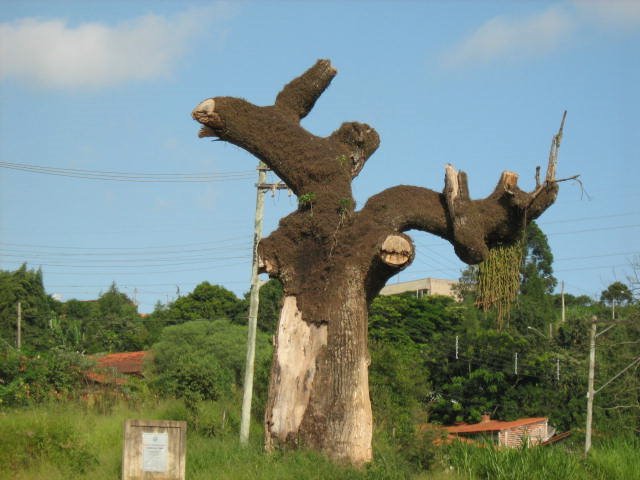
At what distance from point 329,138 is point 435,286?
248 ft

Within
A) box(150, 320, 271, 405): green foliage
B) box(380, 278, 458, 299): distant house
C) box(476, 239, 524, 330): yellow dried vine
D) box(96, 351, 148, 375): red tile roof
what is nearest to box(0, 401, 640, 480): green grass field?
box(476, 239, 524, 330): yellow dried vine

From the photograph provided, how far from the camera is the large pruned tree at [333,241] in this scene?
12094mm

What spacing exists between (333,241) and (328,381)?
1.87 meters

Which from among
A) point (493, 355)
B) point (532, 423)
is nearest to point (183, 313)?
point (493, 355)

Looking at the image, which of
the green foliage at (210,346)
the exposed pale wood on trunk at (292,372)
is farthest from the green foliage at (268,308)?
the exposed pale wood on trunk at (292,372)

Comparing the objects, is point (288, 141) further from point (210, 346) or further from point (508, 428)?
point (210, 346)

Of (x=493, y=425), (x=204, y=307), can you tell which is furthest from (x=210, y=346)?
(x=493, y=425)

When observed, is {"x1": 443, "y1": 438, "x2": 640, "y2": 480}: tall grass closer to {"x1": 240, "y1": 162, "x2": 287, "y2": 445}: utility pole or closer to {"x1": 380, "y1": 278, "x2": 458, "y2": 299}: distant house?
{"x1": 240, "y1": 162, "x2": 287, "y2": 445}: utility pole

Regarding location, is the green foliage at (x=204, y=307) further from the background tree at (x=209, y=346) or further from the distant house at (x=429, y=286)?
the distant house at (x=429, y=286)

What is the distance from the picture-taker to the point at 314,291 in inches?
494

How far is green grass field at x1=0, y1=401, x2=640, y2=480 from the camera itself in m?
11.6

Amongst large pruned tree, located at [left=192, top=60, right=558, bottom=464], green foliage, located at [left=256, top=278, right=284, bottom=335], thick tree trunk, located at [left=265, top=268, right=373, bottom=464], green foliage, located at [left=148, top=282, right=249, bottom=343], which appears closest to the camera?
thick tree trunk, located at [left=265, top=268, right=373, bottom=464]

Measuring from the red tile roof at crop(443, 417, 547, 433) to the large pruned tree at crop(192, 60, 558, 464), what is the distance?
940 inches

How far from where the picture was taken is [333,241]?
12602 mm
